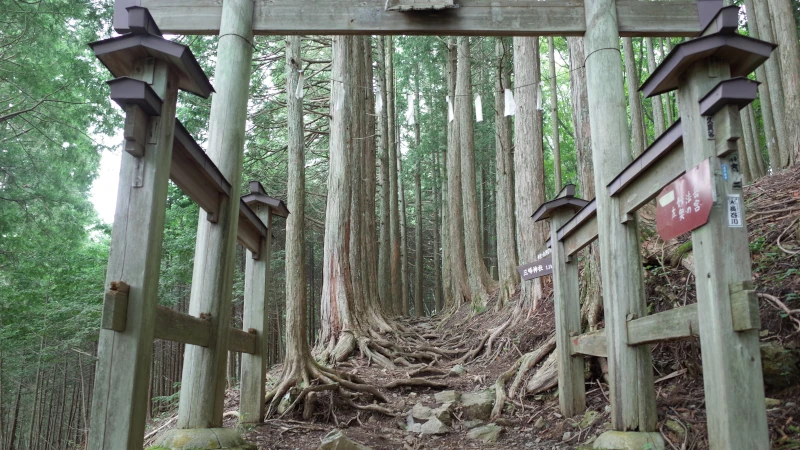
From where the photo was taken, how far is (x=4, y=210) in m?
12.3

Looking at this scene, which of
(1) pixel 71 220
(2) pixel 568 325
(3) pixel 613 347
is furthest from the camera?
(1) pixel 71 220

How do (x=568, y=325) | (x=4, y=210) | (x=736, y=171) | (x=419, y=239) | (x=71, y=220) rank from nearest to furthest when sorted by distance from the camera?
(x=736, y=171) → (x=568, y=325) → (x=4, y=210) → (x=71, y=220) → (x=419, y=239)

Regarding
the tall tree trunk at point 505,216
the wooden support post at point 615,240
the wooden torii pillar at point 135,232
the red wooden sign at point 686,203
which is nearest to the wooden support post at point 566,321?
the wooden support post at point 615,240

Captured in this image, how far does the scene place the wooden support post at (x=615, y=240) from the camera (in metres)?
3.96

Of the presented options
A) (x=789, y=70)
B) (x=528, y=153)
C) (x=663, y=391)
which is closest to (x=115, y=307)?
(x=663, y=391)

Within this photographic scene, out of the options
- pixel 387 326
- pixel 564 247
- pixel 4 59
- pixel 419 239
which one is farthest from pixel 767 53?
pixel 419 239

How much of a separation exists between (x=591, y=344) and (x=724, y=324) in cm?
231

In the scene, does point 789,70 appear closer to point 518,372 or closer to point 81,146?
point 518,372

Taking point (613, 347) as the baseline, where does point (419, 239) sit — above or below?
above

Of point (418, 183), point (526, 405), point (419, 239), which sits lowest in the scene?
point (526, 405)

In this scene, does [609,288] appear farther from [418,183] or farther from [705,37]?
[418,183]

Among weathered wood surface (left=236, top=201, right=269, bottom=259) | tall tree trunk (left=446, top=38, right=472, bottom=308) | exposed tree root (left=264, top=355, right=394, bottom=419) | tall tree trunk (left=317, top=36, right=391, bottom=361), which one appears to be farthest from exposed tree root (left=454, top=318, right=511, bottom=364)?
tall tree trunk (left=446, top=38, right=472, bottom=308)

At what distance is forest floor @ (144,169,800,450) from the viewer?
378cm

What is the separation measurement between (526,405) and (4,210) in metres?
12.4
